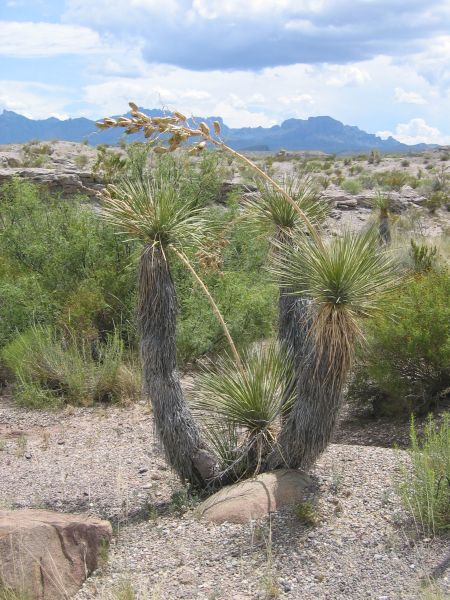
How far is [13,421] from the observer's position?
30.4ft

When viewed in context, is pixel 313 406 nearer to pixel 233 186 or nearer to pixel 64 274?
pixel 64 274

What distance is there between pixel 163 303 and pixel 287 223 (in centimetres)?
115

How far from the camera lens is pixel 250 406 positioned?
6016mm

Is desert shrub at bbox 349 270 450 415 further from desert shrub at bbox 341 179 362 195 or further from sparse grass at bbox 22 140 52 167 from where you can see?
desert shrub at bbox 341 179 362 195

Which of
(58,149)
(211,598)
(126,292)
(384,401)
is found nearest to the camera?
(211,598)

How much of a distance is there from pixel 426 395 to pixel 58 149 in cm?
3602

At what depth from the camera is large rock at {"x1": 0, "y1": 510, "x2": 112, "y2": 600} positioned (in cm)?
479

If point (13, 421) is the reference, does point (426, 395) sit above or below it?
above

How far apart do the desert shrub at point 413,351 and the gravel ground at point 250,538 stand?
201 centimetres

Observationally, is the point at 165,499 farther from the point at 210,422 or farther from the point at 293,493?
the point at 293,493

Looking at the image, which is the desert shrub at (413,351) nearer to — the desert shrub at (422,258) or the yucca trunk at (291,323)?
the yucca trunk at (291,323)

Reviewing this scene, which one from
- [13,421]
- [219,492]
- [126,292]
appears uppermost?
[126,292]

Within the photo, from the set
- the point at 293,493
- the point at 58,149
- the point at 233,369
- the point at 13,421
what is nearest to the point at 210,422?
the point at 233,369

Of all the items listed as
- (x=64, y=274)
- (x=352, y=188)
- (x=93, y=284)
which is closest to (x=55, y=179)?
(x=64, y=274)
